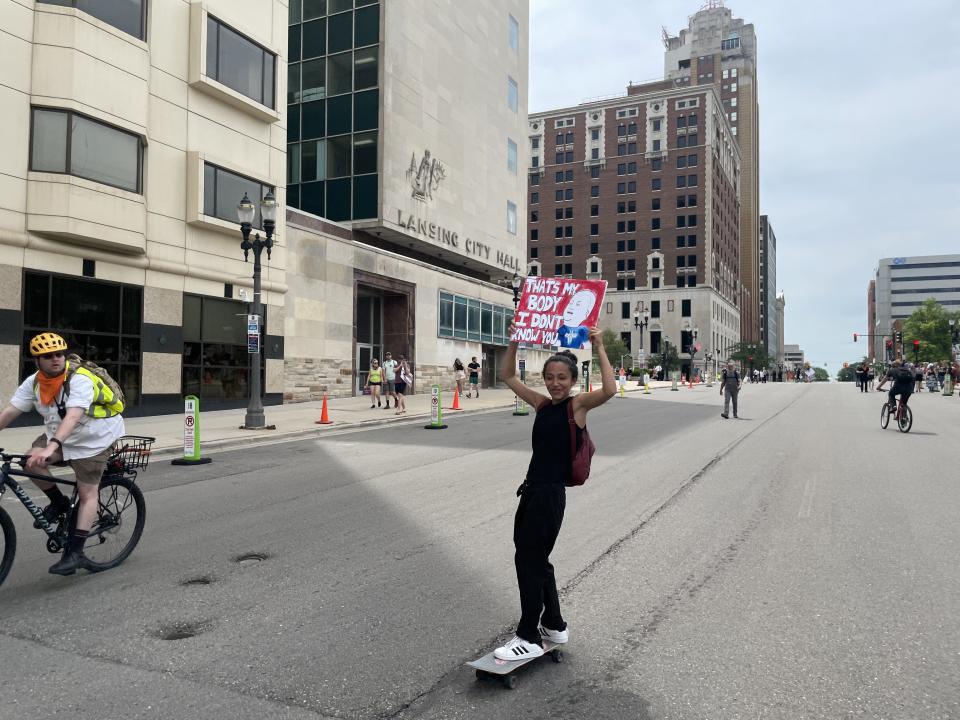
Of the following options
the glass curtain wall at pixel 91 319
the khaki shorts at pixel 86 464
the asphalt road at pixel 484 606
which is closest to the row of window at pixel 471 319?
the glass curtain wall at pixel 91 319

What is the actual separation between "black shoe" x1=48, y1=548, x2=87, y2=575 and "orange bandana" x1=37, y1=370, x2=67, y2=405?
1.15 meters

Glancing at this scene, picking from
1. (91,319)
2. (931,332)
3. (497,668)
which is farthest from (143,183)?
(931,332)

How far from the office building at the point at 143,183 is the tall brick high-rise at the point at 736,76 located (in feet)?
447

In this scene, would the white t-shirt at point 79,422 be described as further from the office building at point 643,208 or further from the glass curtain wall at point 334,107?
the office building at point 643,208

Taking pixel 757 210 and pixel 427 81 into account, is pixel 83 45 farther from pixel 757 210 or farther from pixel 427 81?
pixel 757 210

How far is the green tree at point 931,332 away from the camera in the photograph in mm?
107875

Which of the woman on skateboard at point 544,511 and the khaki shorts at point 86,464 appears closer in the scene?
the woman on skateboard at point 544,511

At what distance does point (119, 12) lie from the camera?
64.7ft

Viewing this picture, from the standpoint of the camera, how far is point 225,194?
23469mm

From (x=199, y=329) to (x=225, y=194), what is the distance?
4.63 m

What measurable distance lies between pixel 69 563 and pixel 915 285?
22045cm

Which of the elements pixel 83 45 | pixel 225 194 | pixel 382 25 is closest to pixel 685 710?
pixel 83 45

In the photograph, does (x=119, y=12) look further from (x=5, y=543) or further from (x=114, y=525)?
(x=5, y=543)

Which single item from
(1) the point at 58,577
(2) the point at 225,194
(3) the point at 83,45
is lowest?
(1) the point at 58,577
